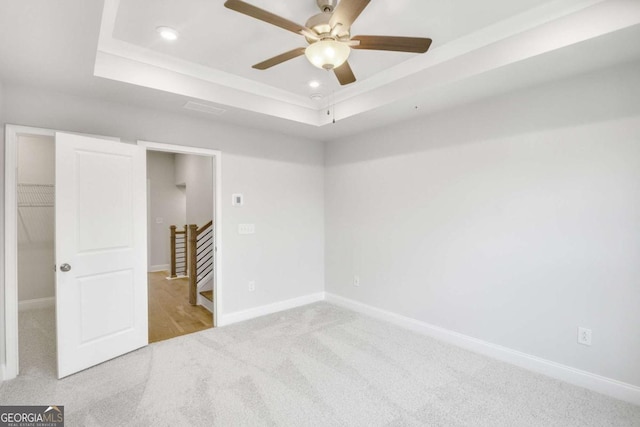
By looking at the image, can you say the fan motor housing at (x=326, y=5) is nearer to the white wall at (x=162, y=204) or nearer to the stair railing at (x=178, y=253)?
the stair railing at (x=178, y=253)

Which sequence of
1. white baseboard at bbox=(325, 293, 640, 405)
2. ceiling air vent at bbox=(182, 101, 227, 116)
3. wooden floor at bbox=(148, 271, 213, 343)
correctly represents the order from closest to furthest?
white baseboard at bbox=(325, 293, 640, 405) → ceiling air vent at bbox=(182, 101, 227, 116) → wooden floor at bbox=(148, 271, 213, 343)

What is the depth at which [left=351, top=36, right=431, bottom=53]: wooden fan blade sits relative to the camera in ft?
5.81

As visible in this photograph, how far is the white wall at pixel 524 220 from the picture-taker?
2.29m

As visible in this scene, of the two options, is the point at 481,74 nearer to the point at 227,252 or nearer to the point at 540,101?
the point at 540,101

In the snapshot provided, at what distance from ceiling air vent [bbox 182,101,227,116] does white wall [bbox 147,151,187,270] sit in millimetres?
4578

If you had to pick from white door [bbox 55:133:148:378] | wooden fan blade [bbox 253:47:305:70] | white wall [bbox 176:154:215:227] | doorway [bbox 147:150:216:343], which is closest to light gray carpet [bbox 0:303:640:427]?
white door [bbox 55:133:148:378]

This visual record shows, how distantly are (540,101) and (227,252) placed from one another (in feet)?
11.7

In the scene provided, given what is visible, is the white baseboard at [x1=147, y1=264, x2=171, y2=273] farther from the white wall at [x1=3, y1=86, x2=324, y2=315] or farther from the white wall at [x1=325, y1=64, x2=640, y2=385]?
the white wall at [x1=325, y1=64, x2=640, y2=385]

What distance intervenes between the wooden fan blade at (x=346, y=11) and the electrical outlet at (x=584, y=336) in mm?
2894

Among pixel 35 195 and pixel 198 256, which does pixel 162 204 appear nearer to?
pixel 35 195

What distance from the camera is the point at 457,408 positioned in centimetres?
216

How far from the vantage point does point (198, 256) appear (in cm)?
479

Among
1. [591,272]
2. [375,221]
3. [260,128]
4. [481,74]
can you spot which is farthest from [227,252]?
[591,272]

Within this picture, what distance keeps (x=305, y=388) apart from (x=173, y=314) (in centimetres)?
259
